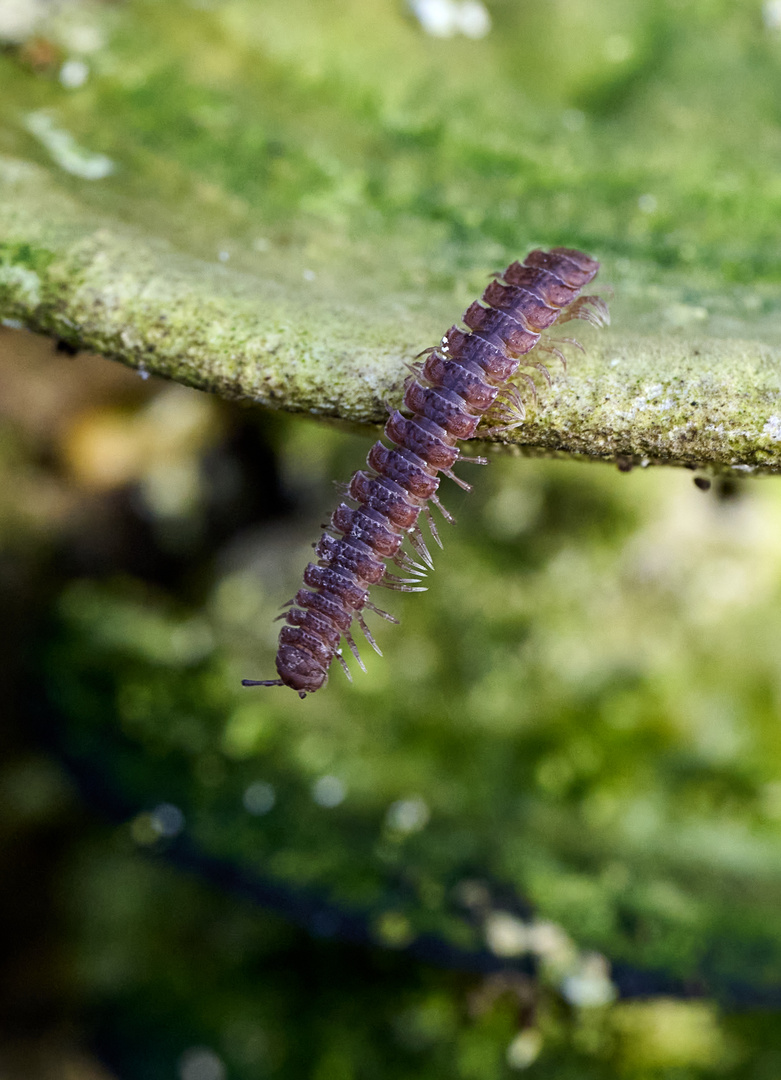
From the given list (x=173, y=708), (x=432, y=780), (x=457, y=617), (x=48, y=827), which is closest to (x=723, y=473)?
(x=457, y=617)

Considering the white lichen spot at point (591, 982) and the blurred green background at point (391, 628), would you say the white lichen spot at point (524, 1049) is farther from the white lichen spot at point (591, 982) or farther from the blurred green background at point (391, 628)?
the white lichen spot at point (591, 982)

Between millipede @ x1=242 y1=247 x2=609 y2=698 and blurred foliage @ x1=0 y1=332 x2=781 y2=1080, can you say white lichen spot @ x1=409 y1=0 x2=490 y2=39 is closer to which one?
millipede @ x1=242 y1=247 x2=609 y2=698

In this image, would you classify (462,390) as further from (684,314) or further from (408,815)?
(408,815)

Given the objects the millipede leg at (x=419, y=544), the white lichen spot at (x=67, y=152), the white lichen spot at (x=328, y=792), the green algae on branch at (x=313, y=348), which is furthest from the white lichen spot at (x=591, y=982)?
the white lichen spot at (x=67, y=152)

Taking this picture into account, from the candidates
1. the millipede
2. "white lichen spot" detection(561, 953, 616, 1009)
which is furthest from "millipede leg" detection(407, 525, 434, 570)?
"white lichen spot" detection(561, 953, 616, 1009)

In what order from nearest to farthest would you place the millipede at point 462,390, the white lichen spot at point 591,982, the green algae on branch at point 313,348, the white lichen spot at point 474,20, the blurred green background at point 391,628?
1. the green algae on branch at point 313,348
2. the millipede at point 462,390
3. the blurred green background at point 391,628
4. the white lichen spot at point 474,20
5. the white lichen spot at point 591,982

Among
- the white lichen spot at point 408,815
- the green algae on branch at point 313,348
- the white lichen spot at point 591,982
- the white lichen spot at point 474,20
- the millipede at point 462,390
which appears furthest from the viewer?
the white lichen spot at point 408,815
